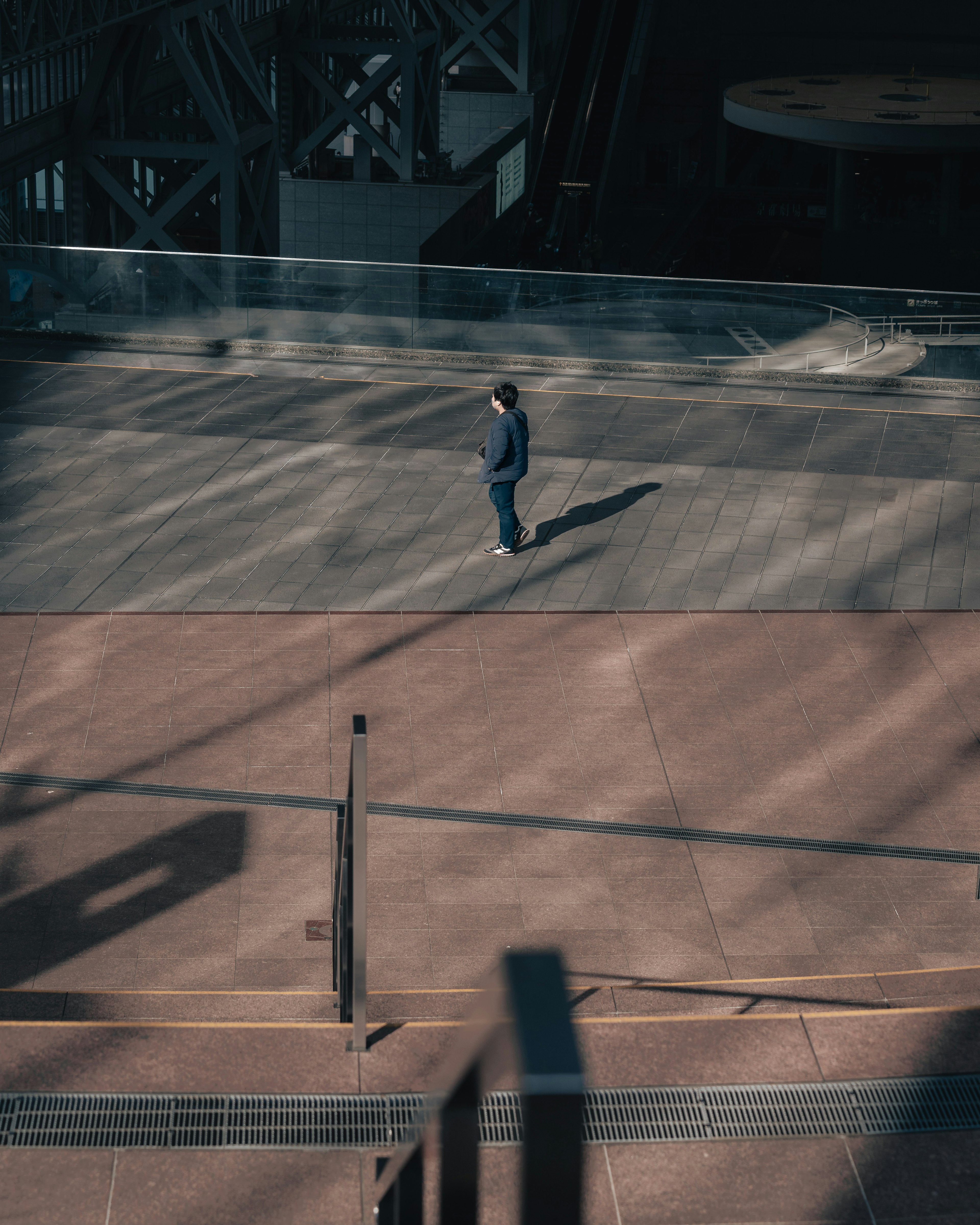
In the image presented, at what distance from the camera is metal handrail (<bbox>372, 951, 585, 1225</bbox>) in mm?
1598

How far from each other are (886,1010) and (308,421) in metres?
10.9

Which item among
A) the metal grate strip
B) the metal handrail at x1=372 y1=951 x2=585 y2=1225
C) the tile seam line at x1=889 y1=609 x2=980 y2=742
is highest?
the metal handrail at x1=372 y1=951 x2=585 y2=1225

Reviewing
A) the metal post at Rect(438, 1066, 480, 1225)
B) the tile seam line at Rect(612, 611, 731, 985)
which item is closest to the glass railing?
the tile seam line at Rect(612, 611, 731, 985)

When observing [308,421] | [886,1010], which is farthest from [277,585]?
[886,1010]

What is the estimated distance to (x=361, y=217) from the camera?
34.2 meters

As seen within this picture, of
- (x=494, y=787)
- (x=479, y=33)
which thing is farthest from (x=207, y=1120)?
(x=479, y=33)

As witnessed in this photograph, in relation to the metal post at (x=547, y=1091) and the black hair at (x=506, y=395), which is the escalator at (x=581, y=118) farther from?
the metal post at (x=547, y=1091)

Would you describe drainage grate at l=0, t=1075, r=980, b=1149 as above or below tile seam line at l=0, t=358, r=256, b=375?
above

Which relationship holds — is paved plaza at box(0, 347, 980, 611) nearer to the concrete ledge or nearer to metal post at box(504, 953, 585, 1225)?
the concrete ledge

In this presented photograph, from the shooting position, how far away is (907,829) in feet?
28.3

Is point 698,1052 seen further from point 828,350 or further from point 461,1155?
point 828,350

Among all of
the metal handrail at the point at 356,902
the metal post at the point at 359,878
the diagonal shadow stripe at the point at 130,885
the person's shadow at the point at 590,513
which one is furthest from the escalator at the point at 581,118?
the metal post at the point at 359,878

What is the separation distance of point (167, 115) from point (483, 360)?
15893 millimetres

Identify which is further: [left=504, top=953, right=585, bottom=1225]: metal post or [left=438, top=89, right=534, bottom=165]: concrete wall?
[left=438, top=89, right=534, bottom=165]: concrete wall
